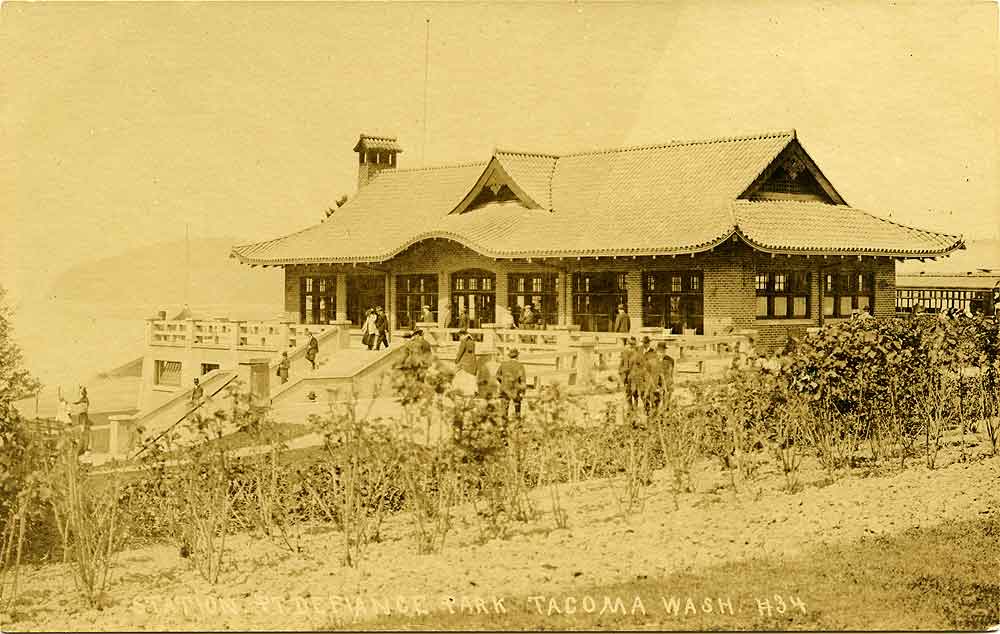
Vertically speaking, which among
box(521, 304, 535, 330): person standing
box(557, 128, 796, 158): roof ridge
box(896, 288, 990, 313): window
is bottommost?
box(521, 304, 535, 330): person standing

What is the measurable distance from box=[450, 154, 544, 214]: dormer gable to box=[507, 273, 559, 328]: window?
2422 millimetres

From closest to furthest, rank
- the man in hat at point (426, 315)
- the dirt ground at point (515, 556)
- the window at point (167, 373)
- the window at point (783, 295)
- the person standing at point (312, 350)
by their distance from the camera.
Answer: the dirt ground at point (515, 556) → the person standing at point (312, 350) → the window at point (783, 295) → the man in hat at point (426, 315) → the window at point (167, 373)

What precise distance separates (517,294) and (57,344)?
152 feet

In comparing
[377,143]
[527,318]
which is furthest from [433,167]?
[527,318]

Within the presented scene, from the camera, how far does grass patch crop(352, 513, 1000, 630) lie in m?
8.51

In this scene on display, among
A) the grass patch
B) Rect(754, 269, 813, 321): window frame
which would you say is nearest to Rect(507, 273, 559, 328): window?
Rect(754, 269, 813, 321): window frame

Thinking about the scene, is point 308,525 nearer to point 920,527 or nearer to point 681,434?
point 681,434

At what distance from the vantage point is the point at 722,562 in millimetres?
9969

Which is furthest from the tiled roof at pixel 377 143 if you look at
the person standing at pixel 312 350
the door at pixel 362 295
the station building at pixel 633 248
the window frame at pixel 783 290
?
the window frame at pixel 783 290

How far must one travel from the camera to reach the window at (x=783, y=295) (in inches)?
1153

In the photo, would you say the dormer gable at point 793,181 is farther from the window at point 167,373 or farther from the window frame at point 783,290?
the window at point 167,373

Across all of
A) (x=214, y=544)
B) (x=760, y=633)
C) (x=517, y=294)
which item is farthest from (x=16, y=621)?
(x=517, y=294)

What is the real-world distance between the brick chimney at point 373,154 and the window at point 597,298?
46.6 ft

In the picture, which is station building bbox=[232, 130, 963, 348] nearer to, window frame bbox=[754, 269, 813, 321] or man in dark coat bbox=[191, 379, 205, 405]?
window frame bbox=[754, 269, 813, 321]
